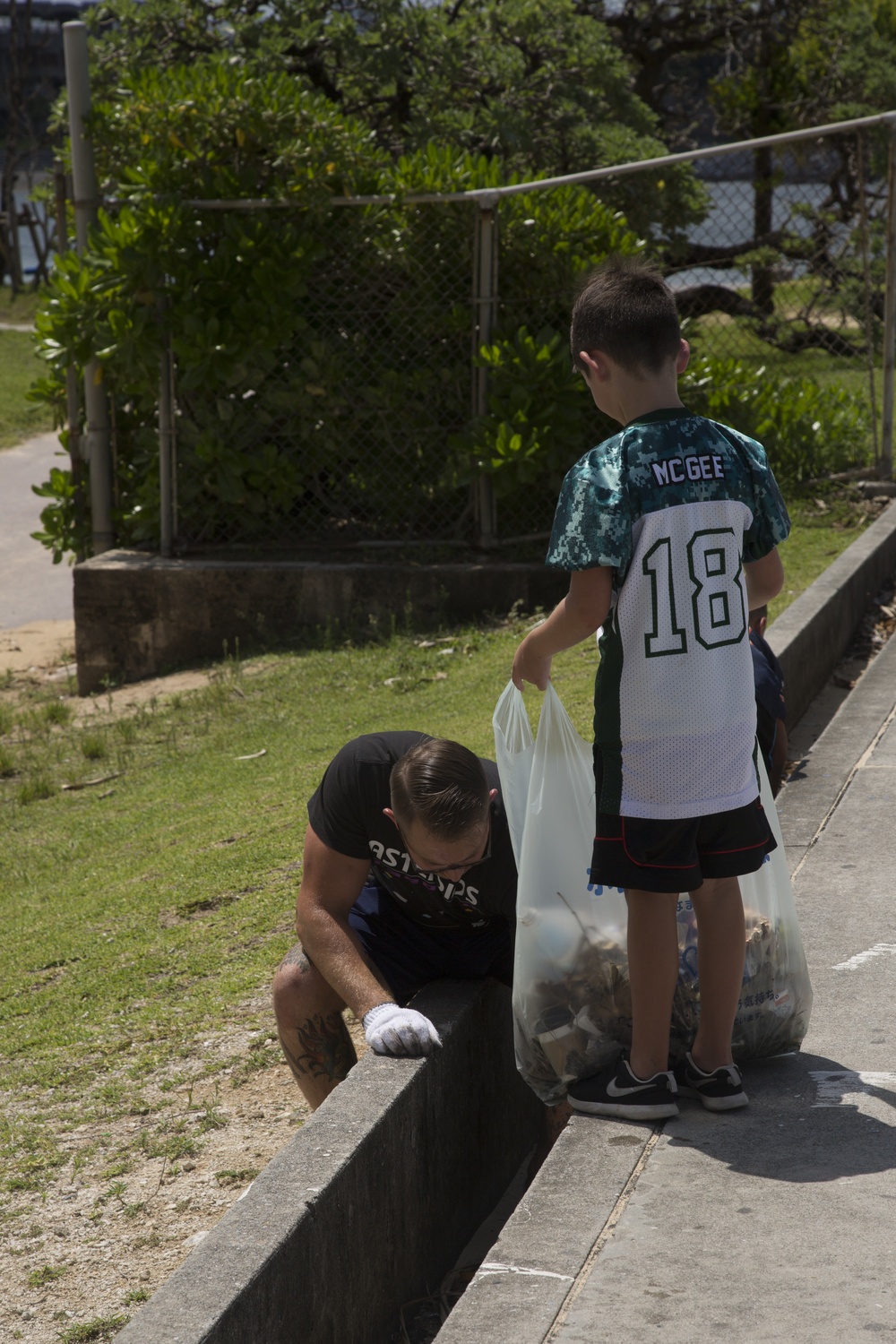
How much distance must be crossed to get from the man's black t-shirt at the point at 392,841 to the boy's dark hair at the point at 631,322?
0.89 m

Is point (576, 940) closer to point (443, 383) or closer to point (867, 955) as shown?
point (867, 955)

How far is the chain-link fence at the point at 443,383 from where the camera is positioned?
25.8ft

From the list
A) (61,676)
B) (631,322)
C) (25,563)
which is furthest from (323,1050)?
(25,563)

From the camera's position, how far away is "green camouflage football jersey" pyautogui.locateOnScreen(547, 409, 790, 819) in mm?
2604

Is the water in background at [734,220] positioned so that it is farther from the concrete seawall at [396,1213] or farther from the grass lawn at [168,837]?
the concrete seawall at [396,1213]

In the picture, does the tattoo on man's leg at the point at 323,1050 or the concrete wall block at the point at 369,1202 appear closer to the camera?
the concrete wall block at the point at 369,1202

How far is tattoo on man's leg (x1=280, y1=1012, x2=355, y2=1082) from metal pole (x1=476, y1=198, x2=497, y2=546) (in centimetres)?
507

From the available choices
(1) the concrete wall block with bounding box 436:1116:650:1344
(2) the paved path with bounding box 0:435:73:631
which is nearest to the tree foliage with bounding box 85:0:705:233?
(2) the paved path with bounding box 0:435:73:631

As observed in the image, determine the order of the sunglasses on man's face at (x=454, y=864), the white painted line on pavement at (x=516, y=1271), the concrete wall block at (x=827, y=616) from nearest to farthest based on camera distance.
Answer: the white painted line on pavement at (x=516, y=1271) < the sunglasses on man's face at (x=454, y=864) < the concrete wall block at (x=827, y=616)

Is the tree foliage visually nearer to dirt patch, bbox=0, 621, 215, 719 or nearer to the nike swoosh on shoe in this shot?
dirt patch, bbox=0, 621, 215, 719

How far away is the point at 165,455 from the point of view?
27.5ft

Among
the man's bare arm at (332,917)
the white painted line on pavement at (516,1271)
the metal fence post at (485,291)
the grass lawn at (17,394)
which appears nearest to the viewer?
the white painted line on pavement at (516,1271)

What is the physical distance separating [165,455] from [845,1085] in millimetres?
6325

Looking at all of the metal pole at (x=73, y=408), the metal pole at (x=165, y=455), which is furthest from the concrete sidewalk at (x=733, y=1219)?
the metal pole at (x=73, y=408)
